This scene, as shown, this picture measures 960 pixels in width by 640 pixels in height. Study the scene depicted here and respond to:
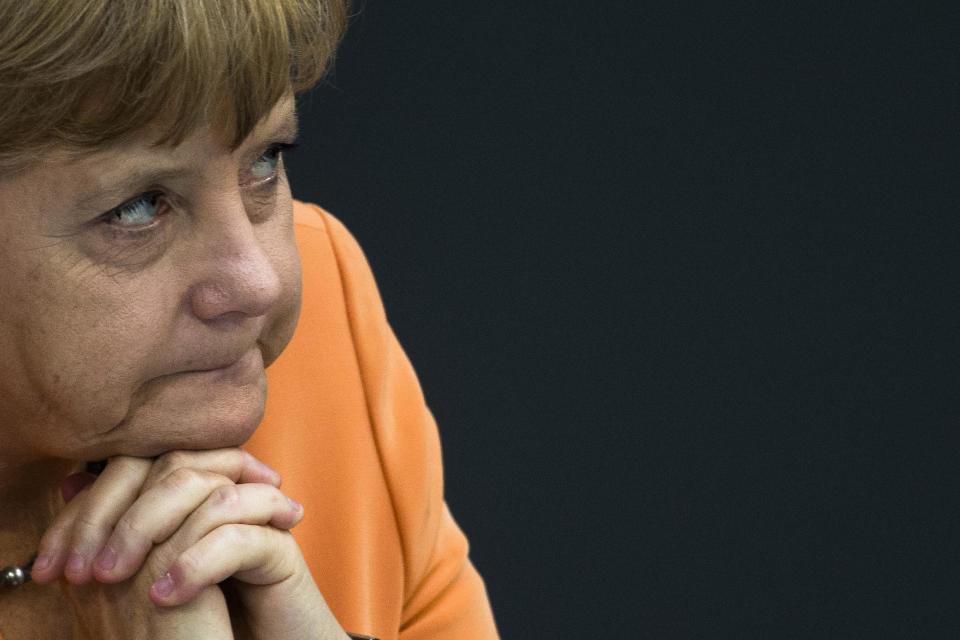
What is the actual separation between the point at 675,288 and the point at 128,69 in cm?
144

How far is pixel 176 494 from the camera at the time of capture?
1274 millimetres

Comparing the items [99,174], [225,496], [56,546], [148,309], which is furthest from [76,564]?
[99,174]

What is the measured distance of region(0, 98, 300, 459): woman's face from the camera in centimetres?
114

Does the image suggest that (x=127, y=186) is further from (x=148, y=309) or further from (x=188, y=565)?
(x=188, y=565)

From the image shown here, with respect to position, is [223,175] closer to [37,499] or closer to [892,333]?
[37,499]

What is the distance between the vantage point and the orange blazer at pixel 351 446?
1.62 m

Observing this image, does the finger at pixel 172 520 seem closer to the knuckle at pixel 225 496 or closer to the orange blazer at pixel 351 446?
the knuckle at pixel 225 496

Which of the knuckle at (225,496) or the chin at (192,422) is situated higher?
the chin at (192,422)

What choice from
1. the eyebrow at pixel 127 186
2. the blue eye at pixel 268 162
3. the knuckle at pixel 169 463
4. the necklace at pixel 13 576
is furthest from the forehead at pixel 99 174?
the necklace at pixel 13 576

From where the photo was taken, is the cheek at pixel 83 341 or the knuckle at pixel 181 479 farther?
the knuckle at pixel 181 479

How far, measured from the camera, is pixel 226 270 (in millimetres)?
1189

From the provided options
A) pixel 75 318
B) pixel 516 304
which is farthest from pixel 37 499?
pixel 516 304

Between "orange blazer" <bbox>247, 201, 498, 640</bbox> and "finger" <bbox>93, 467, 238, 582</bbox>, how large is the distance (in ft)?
1.02

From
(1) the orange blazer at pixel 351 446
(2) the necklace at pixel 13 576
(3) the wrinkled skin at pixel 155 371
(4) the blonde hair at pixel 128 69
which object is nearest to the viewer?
(4) the blonde hair at pixel 128 69
